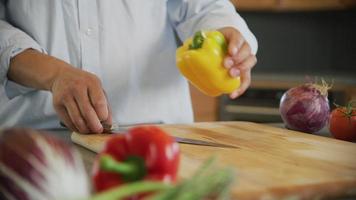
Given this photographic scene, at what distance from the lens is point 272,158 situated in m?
0.82

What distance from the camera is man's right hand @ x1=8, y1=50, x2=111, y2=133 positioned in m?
0.92

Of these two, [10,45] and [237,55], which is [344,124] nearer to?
[237,55]

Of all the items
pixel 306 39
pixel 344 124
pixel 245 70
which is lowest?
pixel 306 39

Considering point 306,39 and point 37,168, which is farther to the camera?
point 306,39

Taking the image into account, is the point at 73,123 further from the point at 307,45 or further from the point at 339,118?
the point at 307,45

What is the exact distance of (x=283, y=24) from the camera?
2.79 metres

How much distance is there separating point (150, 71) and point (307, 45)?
1761 mm

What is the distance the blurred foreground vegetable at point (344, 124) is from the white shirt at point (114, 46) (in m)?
0.25

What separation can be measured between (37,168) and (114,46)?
74 cm

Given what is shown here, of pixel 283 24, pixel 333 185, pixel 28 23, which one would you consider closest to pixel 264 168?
pixel 333 185

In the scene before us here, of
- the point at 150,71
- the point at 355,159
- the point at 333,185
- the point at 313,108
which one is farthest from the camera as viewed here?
the point at 150,71

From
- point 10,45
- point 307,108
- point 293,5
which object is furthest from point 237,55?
point 293,5

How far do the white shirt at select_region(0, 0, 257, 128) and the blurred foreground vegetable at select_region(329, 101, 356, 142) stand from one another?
0.81 feet

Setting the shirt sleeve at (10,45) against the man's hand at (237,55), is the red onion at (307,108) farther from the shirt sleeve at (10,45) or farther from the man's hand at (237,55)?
the shirt sleeve at (10,45)
